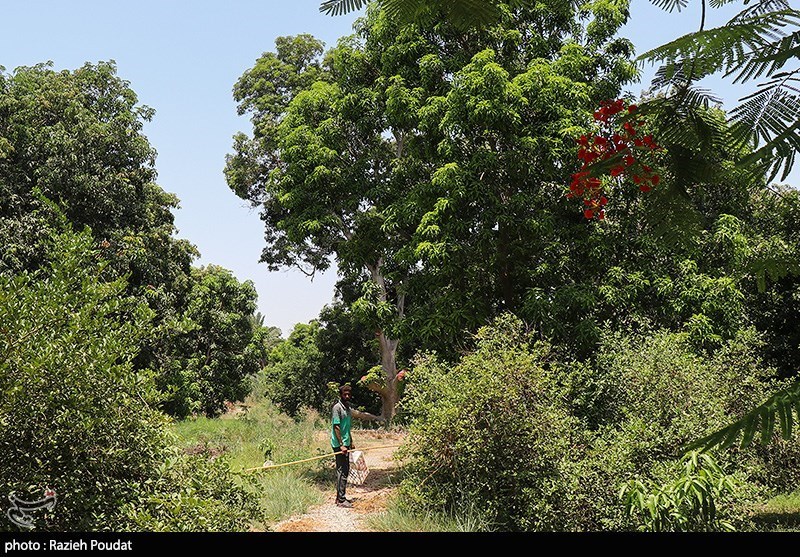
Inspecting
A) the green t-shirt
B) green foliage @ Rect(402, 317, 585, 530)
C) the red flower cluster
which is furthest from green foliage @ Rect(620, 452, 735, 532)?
the green t-shirt

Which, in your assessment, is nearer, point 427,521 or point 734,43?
point 734,43

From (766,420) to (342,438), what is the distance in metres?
7.46

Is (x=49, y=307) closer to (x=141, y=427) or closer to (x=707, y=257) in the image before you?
(x=141, y=427)

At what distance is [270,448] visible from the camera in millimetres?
11633

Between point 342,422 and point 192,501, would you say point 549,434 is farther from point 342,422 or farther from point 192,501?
point 192,501

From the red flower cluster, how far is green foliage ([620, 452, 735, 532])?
230cm

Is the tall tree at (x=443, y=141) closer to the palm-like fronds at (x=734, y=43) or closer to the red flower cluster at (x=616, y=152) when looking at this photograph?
the red flower cluster at (x=616, y=152)

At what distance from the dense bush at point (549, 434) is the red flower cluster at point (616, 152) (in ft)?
14.0

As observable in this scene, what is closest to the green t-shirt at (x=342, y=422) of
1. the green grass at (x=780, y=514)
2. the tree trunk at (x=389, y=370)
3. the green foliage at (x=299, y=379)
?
the green grass at (x=780, y=514)

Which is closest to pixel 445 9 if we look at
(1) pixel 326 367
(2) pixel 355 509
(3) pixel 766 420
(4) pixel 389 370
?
(3) pixel 766 420

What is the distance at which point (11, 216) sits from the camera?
14336mm

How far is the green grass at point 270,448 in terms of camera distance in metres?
7.60
